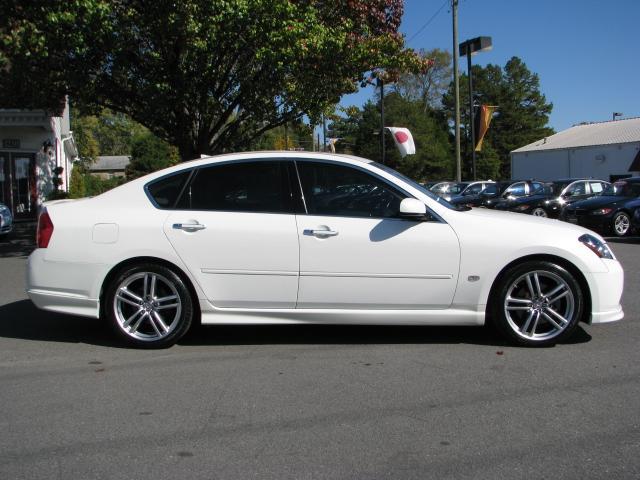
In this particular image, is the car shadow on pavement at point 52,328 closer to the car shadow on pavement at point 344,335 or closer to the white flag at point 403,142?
the car shadow on pavement at point 344,335

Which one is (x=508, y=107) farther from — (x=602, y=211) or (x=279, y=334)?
(x=279, y=334)

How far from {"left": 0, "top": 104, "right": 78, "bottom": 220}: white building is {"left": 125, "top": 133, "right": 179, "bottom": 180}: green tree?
19123 mm

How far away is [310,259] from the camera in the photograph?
527 centimetres

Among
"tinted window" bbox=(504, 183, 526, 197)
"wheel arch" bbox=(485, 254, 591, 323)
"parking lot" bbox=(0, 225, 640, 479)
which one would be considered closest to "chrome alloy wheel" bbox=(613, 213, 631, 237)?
"tinted window" bbox=(504, 183, 526, 197)

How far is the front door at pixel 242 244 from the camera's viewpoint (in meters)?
5.29

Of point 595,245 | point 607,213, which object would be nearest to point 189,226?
point 595,245

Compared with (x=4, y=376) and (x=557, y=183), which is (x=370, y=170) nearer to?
(x=4, y=376)

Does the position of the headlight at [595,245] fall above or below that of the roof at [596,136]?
below

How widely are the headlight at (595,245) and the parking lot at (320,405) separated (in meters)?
0.78

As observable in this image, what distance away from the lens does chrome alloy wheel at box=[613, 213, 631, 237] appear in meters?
15.6

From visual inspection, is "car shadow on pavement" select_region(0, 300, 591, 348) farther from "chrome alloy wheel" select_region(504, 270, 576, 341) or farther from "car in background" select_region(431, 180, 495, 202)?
"car in background" select_region(431, 180, 495, 202)

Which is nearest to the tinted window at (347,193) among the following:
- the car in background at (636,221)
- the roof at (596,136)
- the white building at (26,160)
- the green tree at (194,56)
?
the green tree at (194,56)

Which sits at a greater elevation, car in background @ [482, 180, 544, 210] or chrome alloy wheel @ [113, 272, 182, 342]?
car in background @ [482, 180, 544, 210]

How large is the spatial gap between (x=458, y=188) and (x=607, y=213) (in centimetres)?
1129
